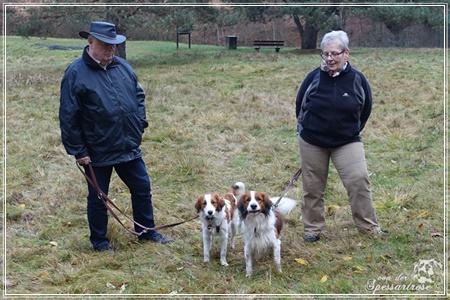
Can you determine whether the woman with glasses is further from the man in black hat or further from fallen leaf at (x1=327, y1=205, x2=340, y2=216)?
the man in black hat

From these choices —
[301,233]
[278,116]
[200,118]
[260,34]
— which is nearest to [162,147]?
[200,118]

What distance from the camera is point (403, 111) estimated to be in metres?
11.0

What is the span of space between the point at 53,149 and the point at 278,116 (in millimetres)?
4385

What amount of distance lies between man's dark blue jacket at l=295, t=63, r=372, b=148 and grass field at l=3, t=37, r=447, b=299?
3.32 feet

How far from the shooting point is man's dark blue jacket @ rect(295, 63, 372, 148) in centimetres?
503

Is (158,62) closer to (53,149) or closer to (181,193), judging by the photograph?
(53,149)

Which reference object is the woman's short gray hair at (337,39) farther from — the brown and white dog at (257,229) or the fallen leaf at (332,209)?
the fallen leaf at (332,209)

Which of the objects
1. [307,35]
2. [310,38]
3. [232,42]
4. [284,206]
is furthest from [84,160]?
[307,35]

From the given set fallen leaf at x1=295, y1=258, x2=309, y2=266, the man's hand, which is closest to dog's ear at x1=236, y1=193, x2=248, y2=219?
fallen leaf at x1=295, y1=258, x2=309, y2=266

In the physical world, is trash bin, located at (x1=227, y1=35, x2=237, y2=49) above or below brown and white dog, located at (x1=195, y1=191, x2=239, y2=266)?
above

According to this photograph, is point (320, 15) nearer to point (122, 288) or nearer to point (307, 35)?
point (307, 35)
